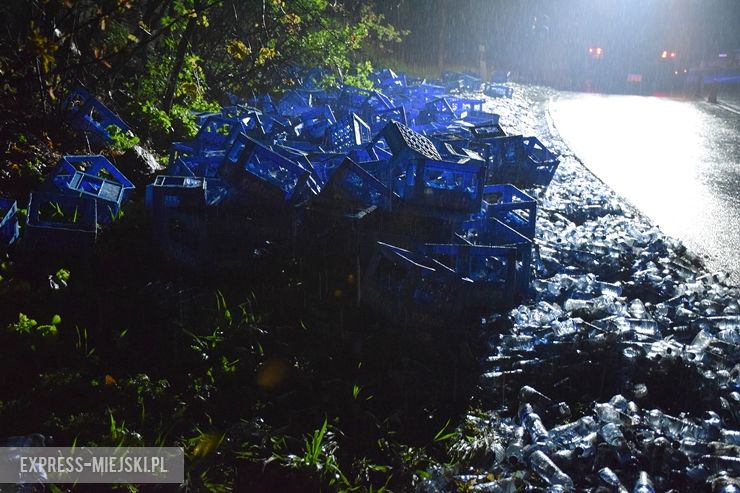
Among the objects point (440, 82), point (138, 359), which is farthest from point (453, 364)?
point (440, 82)

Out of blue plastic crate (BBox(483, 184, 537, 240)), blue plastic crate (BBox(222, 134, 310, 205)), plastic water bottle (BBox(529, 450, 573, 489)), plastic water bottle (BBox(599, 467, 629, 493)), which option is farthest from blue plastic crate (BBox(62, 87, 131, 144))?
plastic water bottle (BBox(599, 467, 629, 493))

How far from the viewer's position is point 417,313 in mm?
4090

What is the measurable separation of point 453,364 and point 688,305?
8.44ft

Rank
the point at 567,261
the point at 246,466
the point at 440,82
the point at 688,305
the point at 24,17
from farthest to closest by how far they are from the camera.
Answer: the point at 440,82 < the point at 24,17 < the point at 567,261 < the point at 688,305 < the point at 246,466

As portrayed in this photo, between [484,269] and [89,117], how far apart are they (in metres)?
5.41

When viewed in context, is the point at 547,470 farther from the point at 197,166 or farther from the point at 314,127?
the point at 314,127

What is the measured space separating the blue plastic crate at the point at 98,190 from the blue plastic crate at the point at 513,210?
348cm

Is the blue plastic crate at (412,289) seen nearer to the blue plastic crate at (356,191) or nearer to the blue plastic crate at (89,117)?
the blue plastic crate at (356,191)

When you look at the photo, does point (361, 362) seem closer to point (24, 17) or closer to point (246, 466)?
point (246, 466)

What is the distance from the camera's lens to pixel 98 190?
5.45 metres

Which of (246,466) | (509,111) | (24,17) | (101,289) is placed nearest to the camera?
(246,466)

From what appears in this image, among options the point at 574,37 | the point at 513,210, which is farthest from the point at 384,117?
the point at 574,37

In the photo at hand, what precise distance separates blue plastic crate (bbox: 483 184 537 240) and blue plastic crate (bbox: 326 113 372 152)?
1.88 m

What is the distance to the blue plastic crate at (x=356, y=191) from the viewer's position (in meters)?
4.65
